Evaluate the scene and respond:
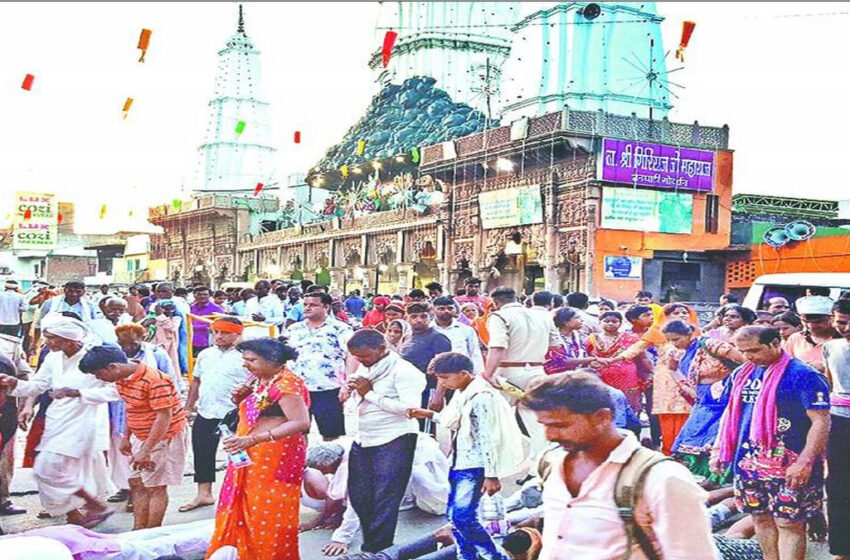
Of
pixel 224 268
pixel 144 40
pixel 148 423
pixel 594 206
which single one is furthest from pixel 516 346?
pixel 224 268

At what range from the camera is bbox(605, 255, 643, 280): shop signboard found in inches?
742

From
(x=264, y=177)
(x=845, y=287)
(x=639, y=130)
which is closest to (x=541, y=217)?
(x=639, y=130)

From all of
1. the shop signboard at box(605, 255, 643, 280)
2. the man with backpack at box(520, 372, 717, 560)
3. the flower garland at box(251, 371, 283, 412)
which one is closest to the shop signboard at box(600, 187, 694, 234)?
the shop signboard at box(605, 255, 643, 280)

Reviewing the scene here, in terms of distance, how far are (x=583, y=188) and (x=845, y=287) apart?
9497 millimetres

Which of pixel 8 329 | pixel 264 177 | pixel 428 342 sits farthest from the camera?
pixel 264 177

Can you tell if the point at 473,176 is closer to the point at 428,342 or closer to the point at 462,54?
the point at 428,342

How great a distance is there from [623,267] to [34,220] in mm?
Answer: 30686

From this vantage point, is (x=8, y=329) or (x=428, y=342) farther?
(x=8, y=329)

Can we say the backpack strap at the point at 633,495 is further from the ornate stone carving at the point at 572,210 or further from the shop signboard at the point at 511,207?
the shop signboard at the point at 511,207

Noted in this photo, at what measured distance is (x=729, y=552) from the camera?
142 inches

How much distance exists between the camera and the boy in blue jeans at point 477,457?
404 centimetres

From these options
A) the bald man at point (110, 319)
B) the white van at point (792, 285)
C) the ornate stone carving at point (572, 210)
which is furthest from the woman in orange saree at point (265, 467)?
the ornate stone carving at point (572, 210)

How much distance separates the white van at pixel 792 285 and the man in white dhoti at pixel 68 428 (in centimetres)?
833

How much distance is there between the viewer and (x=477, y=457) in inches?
161
